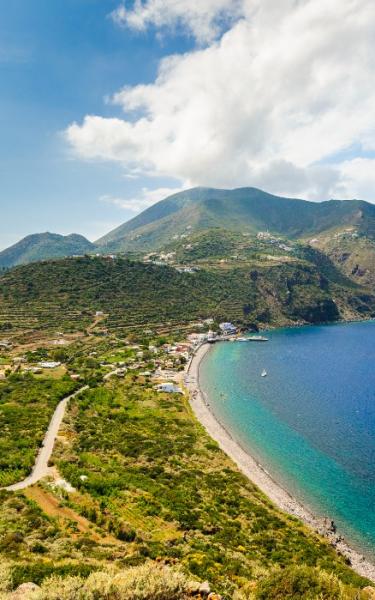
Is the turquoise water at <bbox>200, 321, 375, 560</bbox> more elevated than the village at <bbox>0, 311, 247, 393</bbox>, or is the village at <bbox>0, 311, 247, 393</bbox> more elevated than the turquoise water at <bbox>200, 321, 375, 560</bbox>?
the village at <bbox>0, 311, 247, 393</bbox>

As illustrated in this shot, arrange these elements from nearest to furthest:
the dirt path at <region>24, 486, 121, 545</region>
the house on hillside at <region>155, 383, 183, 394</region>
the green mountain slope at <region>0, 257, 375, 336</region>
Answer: the dirt path at <region>24, 486, 121, 545</region> < the house on hillside at <region>155, 383, 183, 394</region> < the green mountain slope at <region>0, 257, 375, 336</region>

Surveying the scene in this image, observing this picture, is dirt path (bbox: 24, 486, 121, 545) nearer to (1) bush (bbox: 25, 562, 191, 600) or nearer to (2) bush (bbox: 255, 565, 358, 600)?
(1) bush (bbox: 25, 562, 191, 600)

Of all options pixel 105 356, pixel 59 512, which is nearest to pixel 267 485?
pixel 59 512

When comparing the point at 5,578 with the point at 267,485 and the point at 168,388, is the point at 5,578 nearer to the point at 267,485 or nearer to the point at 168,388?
the point at 267,485

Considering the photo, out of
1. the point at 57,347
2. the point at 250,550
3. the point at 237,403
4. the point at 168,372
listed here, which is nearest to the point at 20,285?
the point at 57,347

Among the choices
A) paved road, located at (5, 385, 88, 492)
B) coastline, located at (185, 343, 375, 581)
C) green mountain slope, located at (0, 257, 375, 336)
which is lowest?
coastline, located at (185, 343, 375, 581)

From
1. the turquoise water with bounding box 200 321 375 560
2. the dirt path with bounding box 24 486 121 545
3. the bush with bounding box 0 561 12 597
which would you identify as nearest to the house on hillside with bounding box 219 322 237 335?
the turquoise water with bounding box 200 321 375 560
